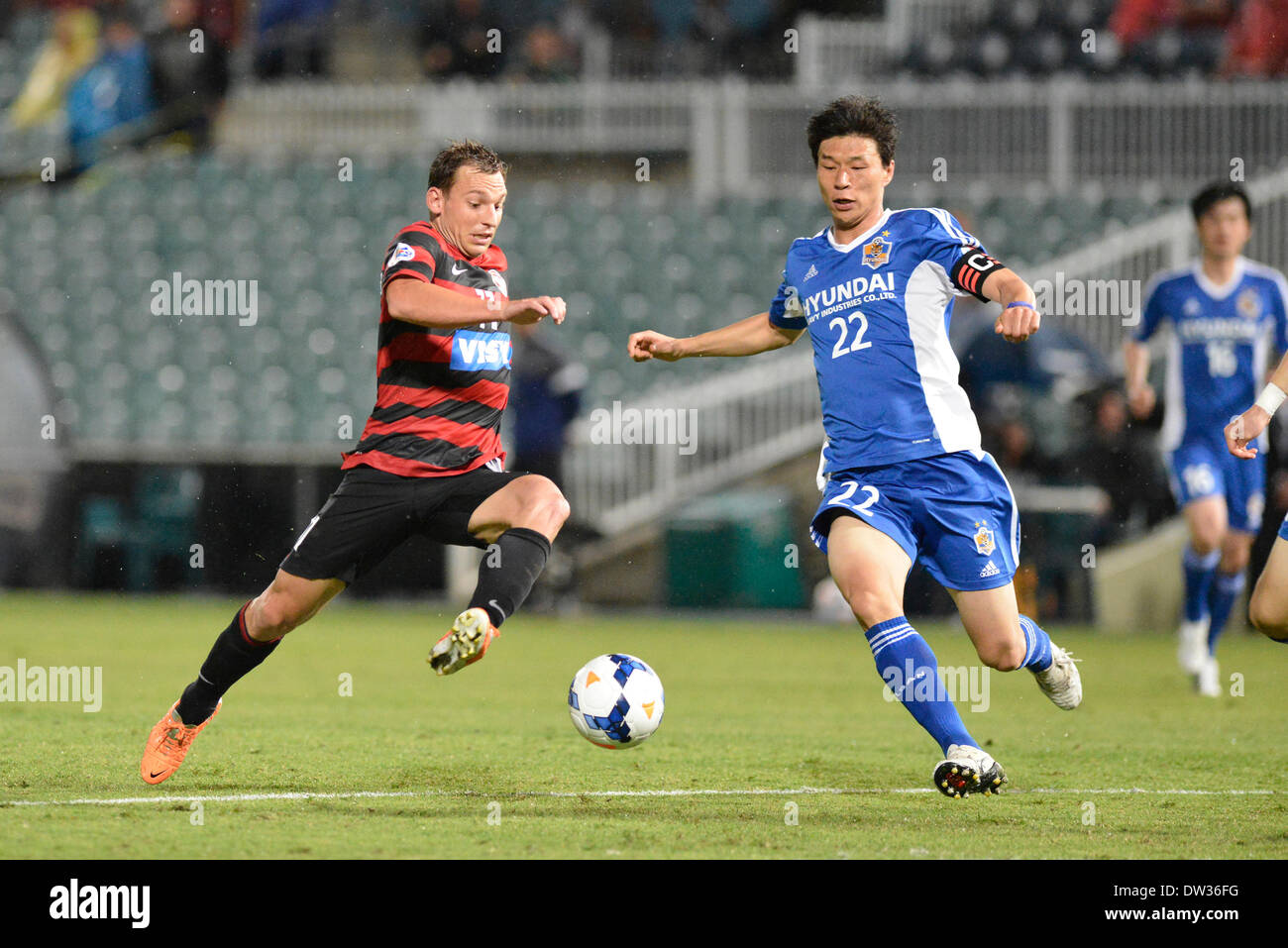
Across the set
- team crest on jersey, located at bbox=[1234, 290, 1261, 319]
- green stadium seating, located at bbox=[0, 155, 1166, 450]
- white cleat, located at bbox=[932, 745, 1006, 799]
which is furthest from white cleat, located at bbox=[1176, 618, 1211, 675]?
green stadium seating, located at bbox=[0, 155, 1166, 450]

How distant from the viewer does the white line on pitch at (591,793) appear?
5.68m

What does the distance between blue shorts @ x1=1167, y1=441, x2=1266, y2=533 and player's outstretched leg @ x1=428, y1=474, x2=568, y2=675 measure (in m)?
4.80

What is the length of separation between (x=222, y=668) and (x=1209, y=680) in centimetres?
584

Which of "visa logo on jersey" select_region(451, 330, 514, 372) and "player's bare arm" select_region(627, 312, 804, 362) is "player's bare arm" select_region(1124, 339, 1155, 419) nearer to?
"player's bare arm" select_region(627, 312, 804, 362)

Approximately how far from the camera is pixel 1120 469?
13586mm

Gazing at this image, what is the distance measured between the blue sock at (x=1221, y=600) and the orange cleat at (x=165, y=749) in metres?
6.04

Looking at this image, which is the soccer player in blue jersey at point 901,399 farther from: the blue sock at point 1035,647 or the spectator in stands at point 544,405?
the spectator in stands at point 544,405

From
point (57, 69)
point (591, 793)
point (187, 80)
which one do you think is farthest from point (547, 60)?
point (591, 793)

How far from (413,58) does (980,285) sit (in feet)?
51.8

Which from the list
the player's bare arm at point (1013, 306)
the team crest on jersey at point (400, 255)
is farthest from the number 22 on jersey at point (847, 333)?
the team crest on jersey at point (400, 255)

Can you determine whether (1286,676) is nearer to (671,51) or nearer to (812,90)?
(812,90)

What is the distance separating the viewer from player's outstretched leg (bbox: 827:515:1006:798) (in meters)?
5.49
